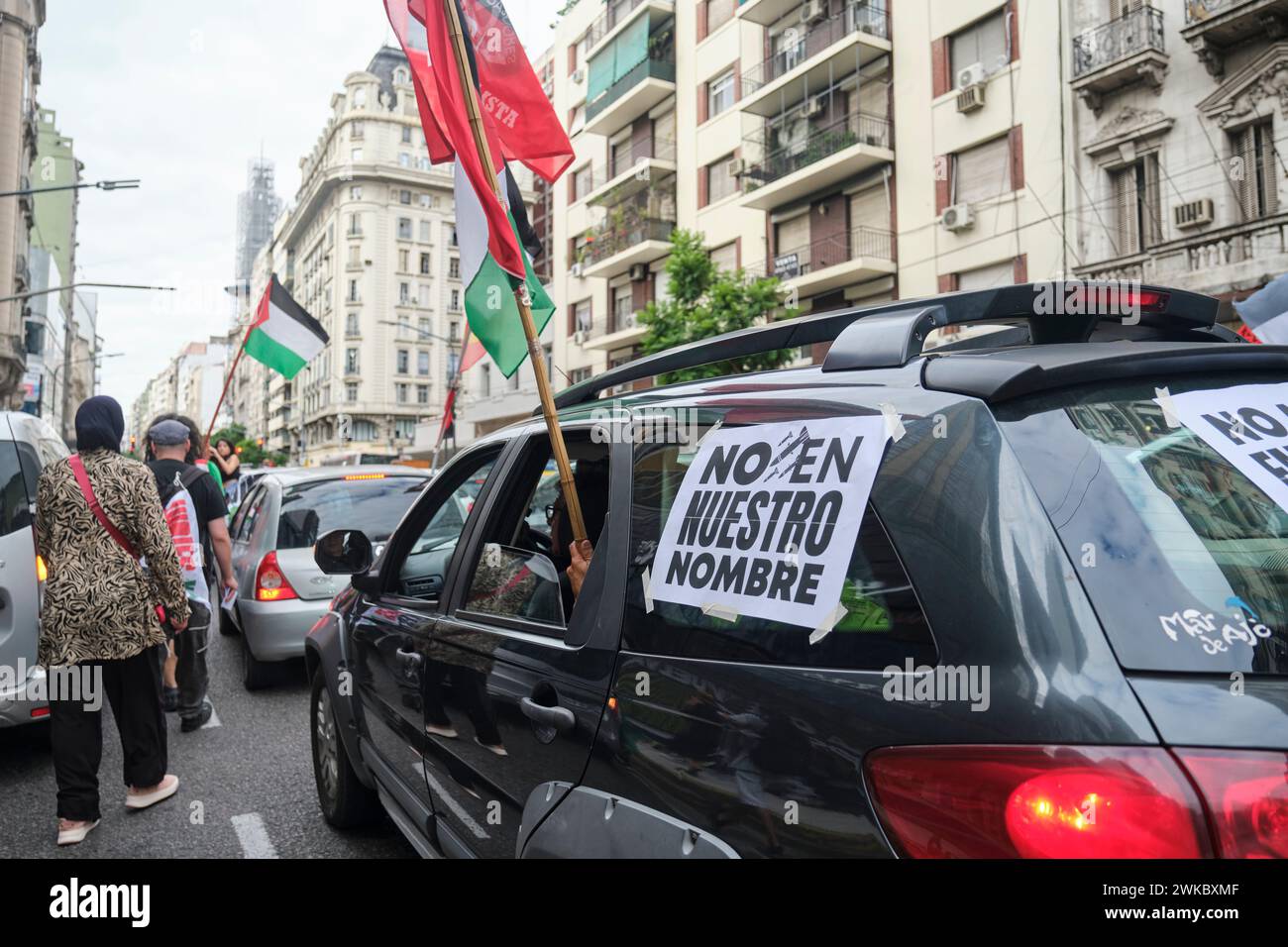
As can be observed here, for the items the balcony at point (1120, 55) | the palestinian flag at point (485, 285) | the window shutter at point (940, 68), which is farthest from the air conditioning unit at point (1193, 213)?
the palestinian flag at point (485, 285)

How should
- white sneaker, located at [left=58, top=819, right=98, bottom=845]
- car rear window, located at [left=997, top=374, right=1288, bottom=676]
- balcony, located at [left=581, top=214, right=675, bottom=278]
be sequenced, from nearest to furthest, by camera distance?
car rear window, located at [left=997, top=374, right=1288, bottom=676]
white sneaker, located at [left=58, top=819, right=98, bottom=845]
balcony, located at [left=581, top=214, right=675, bottom=278]

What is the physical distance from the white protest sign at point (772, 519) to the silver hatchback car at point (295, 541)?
5.08m

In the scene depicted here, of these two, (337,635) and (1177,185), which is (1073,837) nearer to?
(337,635)

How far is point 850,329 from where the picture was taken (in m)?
1.84

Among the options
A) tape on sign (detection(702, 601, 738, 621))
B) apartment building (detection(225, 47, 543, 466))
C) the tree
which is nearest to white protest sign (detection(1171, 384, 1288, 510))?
tape on sign (detection(702, 601, 738, 621))

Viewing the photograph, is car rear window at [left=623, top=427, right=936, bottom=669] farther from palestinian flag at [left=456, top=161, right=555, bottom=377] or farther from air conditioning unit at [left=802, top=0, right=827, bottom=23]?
air conditioning unit at [left=802, top=0, right=827, bottom=23]

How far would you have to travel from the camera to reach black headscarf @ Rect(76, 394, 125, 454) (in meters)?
4.16

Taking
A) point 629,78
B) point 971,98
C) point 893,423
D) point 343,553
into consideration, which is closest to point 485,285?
point 343,553

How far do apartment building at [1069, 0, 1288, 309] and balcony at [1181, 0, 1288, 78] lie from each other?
2 centimetres

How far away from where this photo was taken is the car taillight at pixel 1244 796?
43.0 inches

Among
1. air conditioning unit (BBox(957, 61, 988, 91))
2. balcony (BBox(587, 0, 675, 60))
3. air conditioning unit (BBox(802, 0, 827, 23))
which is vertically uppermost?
balcony (BBox(587, 0, 675, 60))

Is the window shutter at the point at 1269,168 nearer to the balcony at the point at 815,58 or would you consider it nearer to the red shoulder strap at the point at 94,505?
the balcony at the point at 815,58
